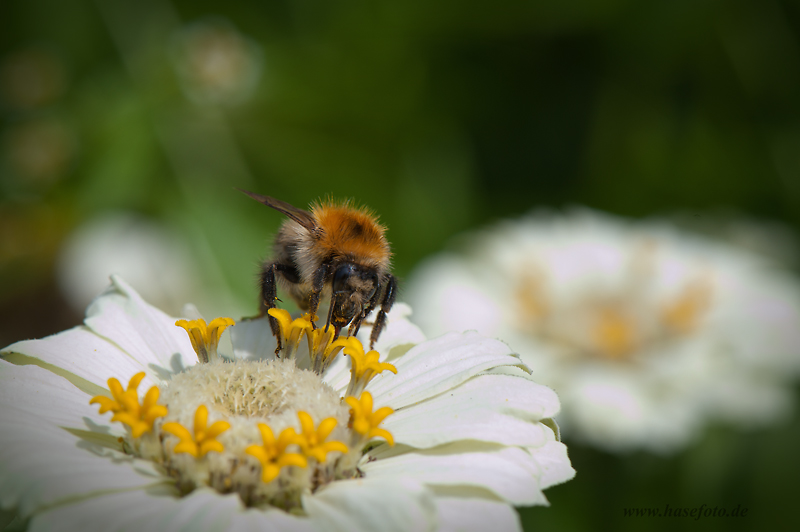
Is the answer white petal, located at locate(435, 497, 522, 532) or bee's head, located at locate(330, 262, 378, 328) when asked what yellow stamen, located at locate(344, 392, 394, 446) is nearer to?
white petal, located at locate(435, 497, 522, 532)

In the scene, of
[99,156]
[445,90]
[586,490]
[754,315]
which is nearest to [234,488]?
[586,490]

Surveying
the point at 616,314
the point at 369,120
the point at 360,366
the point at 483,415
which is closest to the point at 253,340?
the point at 360,366

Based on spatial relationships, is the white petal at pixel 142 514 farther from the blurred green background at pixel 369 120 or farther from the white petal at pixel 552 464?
the blurred green background at pixel 369 120

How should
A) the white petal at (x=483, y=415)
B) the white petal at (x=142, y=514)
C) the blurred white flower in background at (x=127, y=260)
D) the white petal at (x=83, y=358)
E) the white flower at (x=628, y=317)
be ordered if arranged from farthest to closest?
the blurred white flower in background at (x=127, y=260) < the white flower at (x=628, y=317) < the white petal at (x=83, y=358) < the white petal at (x=483, y=415) < the white petal at (x=142, y=514)

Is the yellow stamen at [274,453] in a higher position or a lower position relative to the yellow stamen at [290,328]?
lower

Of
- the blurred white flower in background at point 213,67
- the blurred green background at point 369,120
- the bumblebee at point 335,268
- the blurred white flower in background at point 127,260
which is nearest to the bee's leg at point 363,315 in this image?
the bumblebee at point 335,268

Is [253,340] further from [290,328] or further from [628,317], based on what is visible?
[628,317]
